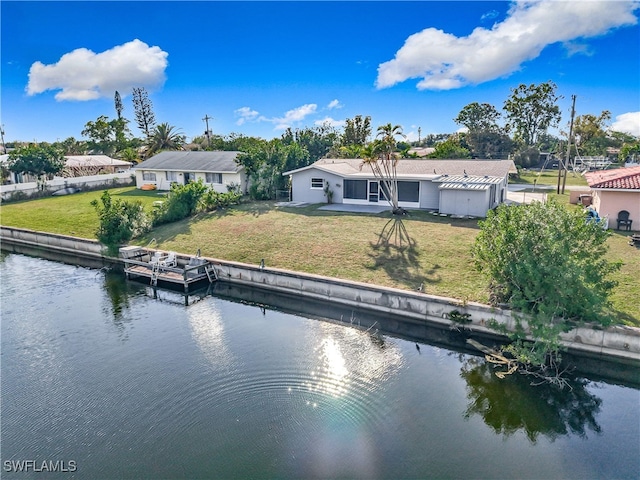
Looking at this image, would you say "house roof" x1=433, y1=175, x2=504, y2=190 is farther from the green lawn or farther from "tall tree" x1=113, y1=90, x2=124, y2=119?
"tall tree" x1=113, y1=90, x2=124, y2=119

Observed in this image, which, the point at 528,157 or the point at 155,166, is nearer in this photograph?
the point at 155,166

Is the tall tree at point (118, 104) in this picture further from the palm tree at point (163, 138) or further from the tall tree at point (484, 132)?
the tall tree at point (484, 132)

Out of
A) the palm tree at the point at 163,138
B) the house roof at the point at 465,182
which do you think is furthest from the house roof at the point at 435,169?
the palm tree at the point at 163,138

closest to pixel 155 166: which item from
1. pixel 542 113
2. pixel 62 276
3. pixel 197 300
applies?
pixel 62 276

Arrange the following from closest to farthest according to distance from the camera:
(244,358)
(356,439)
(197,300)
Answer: (356,439) → (244,358) → (197,300)

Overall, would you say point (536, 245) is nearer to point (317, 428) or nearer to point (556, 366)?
point (556, 366)

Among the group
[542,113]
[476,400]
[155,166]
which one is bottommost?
[476,400]

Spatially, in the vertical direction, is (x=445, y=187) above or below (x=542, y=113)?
below
